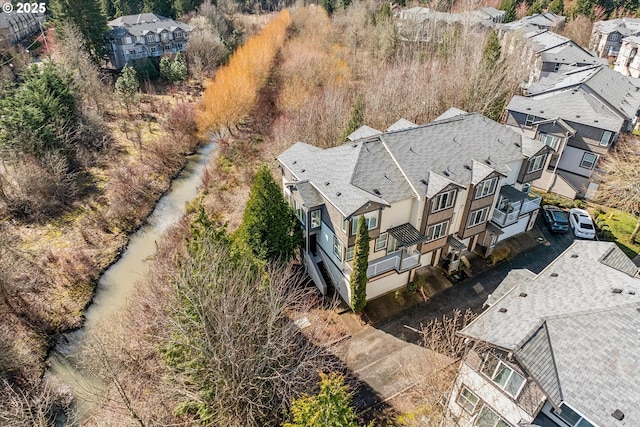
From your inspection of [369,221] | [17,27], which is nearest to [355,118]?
[369,221]

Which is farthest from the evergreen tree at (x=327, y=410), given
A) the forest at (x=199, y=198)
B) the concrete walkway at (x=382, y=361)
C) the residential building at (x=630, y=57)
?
the residential building at (x=630, y=57)

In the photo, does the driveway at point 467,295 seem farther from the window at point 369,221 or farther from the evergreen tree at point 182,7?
the evergreen tree at point 182,7

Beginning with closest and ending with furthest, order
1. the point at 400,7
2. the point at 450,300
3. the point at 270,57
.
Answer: the point at 450,300, the point at 270,57, the point at 400,7

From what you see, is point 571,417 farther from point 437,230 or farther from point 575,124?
point 575,124

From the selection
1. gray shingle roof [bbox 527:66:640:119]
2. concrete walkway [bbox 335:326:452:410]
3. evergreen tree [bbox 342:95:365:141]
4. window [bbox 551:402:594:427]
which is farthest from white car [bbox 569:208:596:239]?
window [bbox 551:402:594:427]

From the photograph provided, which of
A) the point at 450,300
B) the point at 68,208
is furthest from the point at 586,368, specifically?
the point at 68,208

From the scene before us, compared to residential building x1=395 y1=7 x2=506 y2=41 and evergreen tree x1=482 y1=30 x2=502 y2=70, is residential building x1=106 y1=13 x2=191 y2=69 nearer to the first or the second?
residential building x1=395 y1=7 x2=506 y2=41

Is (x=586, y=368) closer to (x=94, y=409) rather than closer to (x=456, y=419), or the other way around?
(x=456, y=419)
